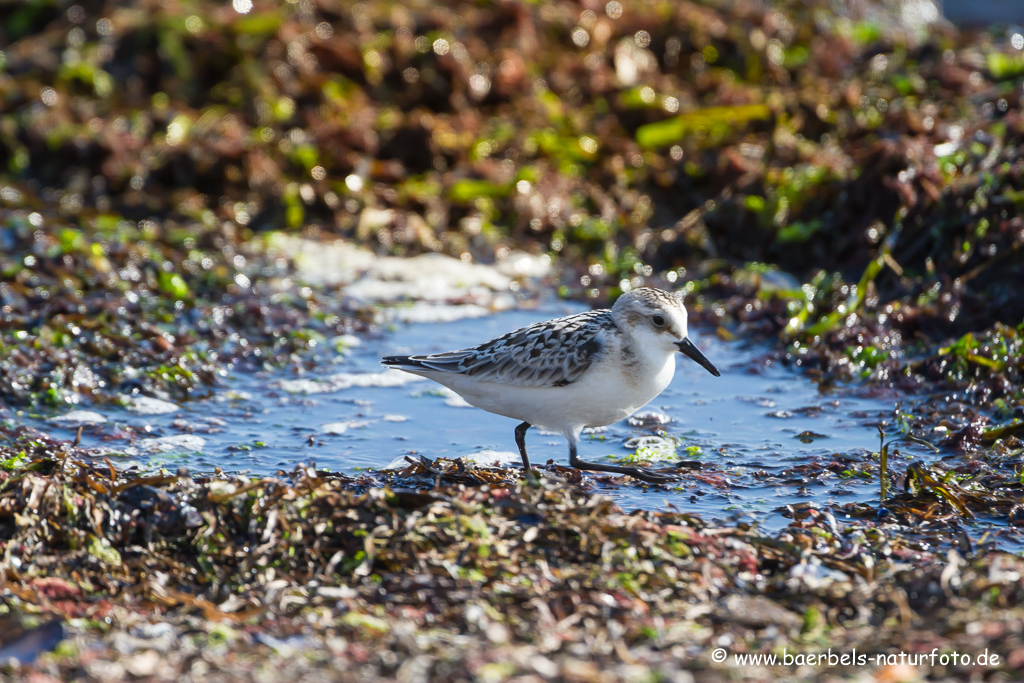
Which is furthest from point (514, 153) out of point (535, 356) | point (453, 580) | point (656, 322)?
point (453, 580)

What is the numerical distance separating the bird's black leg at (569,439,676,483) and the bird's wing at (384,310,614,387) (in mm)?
345

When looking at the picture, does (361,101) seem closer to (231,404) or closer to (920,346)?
(231,404)

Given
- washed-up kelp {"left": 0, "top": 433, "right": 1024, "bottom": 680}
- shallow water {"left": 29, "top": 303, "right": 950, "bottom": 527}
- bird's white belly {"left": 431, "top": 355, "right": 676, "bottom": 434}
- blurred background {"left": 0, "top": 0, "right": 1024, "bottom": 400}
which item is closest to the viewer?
washed-up kelp {"left": 0, "top": 433, "right": 1024, "bottom": 680}

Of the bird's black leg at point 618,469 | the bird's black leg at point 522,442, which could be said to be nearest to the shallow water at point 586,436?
the bird's black leg at point 618,469

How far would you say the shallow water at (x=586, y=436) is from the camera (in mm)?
4328

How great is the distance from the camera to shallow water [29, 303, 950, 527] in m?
4.33

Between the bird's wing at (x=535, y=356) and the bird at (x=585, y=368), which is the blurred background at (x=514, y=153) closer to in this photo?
the bird's wing at (x=535, y=356)

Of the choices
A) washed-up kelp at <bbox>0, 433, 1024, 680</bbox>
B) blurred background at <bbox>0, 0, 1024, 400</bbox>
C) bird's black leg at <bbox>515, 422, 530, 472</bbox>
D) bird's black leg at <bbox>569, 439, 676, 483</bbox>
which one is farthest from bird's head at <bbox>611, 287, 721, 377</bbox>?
blurred background at <bbox>0, 0, 1024, 400</bbox>

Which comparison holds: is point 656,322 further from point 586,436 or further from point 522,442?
point 586,436

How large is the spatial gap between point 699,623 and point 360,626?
967 millimetres

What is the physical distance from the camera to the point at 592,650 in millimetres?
2930

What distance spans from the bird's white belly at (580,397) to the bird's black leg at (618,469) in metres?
0.12

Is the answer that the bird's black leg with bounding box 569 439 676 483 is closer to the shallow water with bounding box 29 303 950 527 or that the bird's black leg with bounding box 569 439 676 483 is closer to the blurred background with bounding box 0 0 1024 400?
the shallow water with bounding box 29 303 950 527

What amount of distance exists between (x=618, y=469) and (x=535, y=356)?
0.57m
